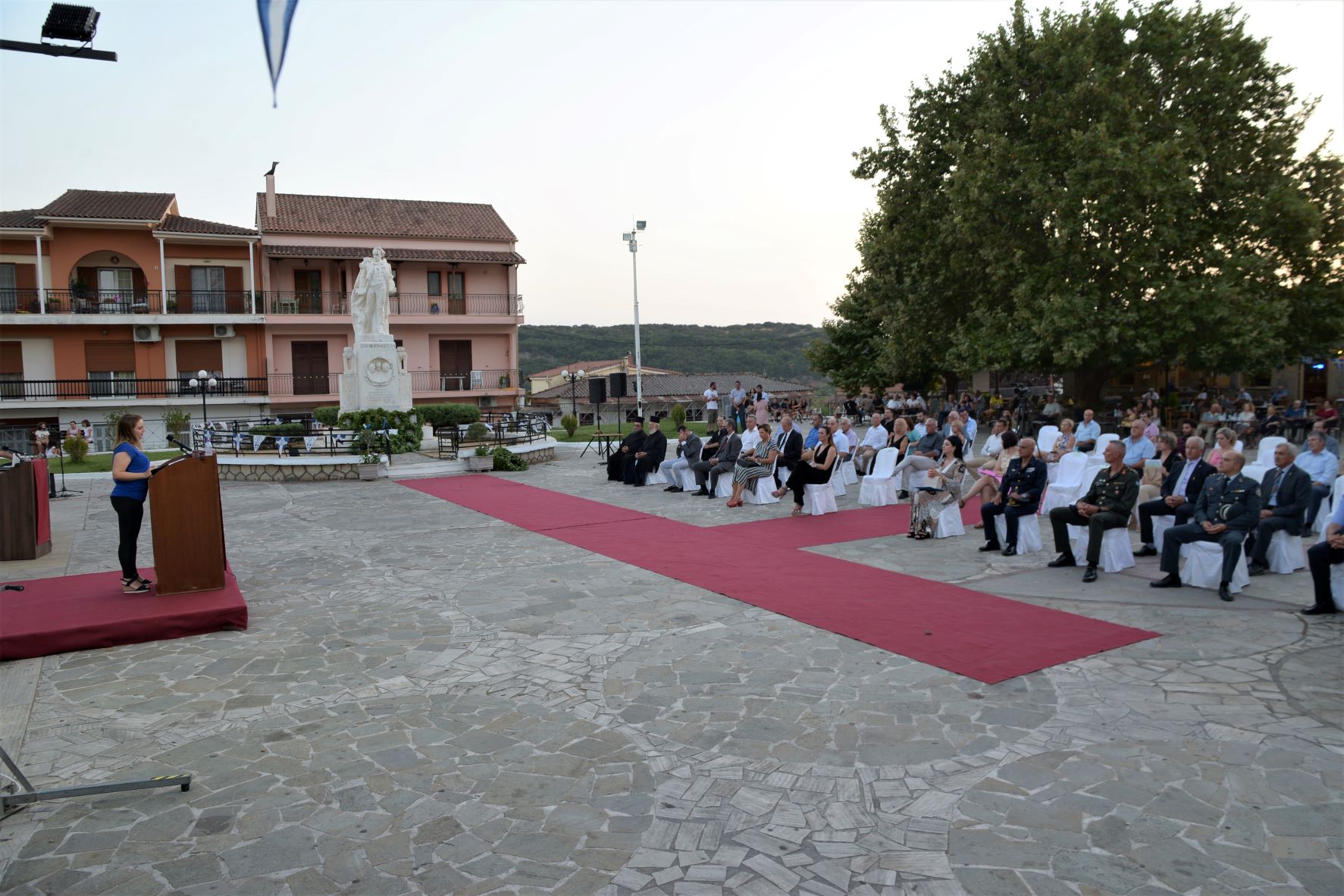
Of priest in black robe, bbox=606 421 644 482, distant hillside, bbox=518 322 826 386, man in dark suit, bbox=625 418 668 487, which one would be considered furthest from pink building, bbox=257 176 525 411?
→ distant hillside, bbox=518 322 826 386

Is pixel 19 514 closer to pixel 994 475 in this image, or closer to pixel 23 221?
pixel 994 475

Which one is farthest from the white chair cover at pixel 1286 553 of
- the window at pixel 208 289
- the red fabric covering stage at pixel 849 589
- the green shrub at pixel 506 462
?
the window at pixel 208 289

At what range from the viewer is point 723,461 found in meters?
14.1

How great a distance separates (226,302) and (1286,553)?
35.9m

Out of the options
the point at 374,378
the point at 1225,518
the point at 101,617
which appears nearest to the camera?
the point at 101,617

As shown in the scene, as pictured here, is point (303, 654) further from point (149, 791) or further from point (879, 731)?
point (879, 731)

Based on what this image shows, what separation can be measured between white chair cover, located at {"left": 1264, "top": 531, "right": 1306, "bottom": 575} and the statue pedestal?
19.3 metres

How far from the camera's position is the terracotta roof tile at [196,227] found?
3334cm

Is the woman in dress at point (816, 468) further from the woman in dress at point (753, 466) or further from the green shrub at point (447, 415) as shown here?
the green shrub at point (447, 415)

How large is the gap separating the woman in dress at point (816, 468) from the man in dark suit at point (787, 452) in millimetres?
605

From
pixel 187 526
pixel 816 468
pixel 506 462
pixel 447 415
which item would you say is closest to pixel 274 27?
pixel 187 526

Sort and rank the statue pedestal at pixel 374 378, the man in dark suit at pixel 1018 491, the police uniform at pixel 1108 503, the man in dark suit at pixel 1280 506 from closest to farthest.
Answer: the man in dark suit at pixel 1280 506
the police uniform at pixel 1108 503
the man in dark suit at pixel 1018 491
the statue pedestal at pixel 374 378

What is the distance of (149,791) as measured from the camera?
413 cm

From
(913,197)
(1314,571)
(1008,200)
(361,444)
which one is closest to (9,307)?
(361,444)
